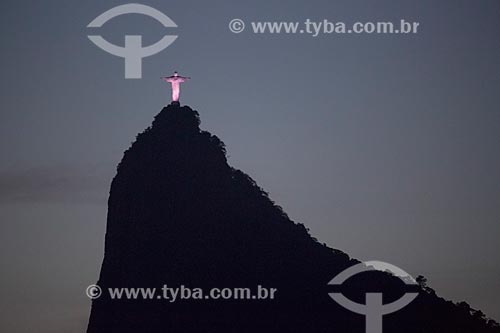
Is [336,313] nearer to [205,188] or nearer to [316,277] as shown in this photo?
[316,277]

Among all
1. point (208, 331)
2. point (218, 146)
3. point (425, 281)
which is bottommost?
point (208, 331)

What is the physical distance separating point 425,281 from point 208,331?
700 cm

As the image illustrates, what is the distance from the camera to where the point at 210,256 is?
97.1 feet

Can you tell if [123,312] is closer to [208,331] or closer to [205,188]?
[208,331]

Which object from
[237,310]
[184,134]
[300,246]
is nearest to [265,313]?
[237,310]

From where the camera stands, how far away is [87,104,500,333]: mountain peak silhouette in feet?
90.7

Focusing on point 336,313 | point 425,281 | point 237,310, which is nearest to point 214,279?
point 237,310

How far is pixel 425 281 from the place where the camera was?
92.4 ft

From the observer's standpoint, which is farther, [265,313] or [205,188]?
[205,188]

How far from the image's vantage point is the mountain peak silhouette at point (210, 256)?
27.6 metres

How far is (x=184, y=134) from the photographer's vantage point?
2911 centimetres

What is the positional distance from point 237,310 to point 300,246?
3.05 metres

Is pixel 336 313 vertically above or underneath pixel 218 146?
underneath

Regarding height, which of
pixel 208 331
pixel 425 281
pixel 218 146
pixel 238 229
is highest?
pixel 218 146
